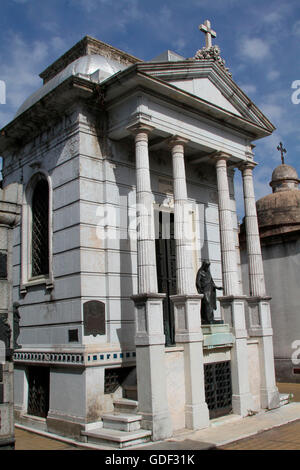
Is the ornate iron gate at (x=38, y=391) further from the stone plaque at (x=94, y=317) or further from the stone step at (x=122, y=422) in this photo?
the stone step at (x=122, y=422)

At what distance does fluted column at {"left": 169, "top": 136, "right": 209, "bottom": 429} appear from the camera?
11.1 meters

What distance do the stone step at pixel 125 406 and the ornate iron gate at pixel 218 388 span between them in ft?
7.07

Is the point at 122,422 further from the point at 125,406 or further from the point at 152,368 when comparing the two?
the point at 152,368

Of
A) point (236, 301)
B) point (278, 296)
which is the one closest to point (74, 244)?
point (236, 301)

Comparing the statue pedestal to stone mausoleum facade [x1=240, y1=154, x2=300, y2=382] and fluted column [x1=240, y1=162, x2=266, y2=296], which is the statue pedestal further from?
stone mausoleum facade [x1=240, y1=154, x2=300, y2=382]

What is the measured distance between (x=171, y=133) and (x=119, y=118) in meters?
1.45

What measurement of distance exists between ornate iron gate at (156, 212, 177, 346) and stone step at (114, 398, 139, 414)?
2448 mm

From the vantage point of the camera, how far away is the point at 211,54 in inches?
557

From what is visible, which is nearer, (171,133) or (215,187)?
(171,133)

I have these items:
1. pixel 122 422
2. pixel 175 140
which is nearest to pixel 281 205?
pixel 175 140

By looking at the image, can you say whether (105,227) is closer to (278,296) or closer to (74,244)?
(74,244)

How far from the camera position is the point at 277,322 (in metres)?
20.2

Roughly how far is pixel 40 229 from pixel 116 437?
6.65 meters
